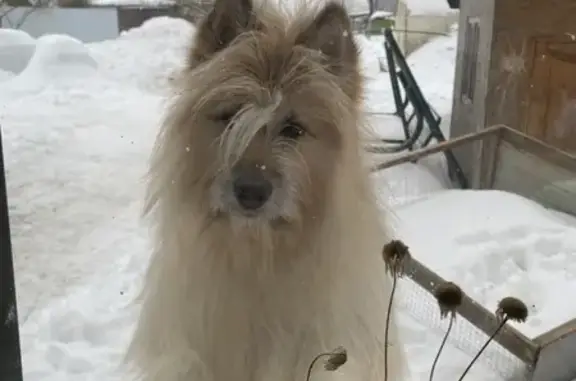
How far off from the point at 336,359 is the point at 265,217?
20cm

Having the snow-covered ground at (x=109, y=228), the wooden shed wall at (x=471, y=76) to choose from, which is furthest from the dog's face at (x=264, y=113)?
the wooden shed wall at (x=471, y=76)

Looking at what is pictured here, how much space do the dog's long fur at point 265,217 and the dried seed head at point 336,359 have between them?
1.3 inches

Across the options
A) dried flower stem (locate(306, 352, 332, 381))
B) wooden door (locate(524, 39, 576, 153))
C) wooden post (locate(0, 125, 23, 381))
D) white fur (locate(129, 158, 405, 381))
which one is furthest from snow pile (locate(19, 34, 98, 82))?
wooden door (locate(524, 39, 576, 153))

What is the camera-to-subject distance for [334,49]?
36.3 inches

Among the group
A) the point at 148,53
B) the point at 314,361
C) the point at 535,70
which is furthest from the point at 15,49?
the point at 535,70

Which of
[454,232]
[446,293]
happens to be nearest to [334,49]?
[446,293]

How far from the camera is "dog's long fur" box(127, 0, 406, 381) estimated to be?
2.90 feet

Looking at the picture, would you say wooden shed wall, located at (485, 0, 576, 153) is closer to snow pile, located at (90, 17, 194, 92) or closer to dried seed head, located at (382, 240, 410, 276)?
snow pile, located at (90, 17, 194, 92)

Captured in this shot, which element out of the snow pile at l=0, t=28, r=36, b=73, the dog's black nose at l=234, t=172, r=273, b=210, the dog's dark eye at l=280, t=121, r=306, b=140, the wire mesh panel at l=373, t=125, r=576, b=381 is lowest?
the wire mesh panel at l=373, t=125, r=576, b=381

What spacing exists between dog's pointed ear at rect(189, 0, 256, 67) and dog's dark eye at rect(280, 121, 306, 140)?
0.41ft

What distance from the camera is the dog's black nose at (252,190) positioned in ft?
2.79

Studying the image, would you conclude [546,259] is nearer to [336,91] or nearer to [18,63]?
[336,91]

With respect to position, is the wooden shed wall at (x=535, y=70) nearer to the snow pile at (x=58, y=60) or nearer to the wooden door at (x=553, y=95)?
the wooden door at (x=553, y=95)

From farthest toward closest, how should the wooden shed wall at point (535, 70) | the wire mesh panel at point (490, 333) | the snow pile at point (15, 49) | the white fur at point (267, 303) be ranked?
the wooden shed wall at point (535, 70)
the snow pile at point (15, 49)
the wire mesh panel at point (490, 333)
the white fur at point (267, 303)
